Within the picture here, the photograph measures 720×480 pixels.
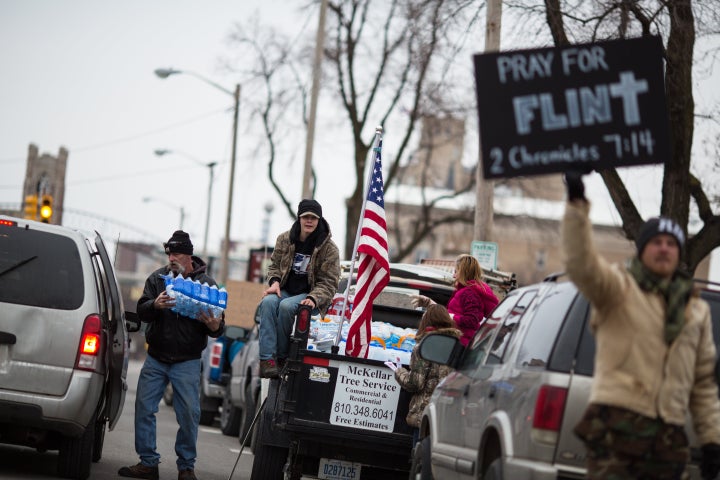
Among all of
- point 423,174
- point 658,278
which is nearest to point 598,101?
point 658,278

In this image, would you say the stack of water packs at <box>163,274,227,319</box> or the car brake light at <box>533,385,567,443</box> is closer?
the car brake light at <box>533,385,567,443</box>

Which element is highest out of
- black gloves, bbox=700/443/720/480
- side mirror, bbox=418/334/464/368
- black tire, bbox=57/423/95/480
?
side mirror, bbox=418/334/464/368

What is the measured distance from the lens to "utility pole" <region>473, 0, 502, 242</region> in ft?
59.3

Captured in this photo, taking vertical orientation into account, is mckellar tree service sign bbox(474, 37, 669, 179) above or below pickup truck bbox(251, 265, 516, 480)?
above

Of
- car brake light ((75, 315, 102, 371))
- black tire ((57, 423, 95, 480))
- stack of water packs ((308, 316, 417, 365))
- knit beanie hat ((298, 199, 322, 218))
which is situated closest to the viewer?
car brake light ((75, 315, 102, 371))

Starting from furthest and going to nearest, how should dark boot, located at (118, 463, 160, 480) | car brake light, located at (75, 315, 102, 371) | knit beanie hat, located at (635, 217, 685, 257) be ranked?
dark boot, located at (118, 463, 160, 480), car brake light, located at (75, 315, 102, 371), knit beanie hat, located at (635, 217, 685, 257)

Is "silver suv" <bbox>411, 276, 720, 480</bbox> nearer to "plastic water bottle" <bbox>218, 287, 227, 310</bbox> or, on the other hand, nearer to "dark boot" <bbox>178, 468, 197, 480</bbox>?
"plastic water bottle" <bbox>218, 287, 227, 310</bbox>

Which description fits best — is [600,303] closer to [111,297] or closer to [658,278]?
[658,278]

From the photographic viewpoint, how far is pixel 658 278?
5.79m

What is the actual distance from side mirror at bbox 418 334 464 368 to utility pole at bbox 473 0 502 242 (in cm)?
930

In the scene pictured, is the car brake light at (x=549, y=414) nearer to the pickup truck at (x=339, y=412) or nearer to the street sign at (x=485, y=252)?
the pickup truck at (x=339, y=412)

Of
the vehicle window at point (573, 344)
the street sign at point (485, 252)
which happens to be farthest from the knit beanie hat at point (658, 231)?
the street sign at point (485, 252)

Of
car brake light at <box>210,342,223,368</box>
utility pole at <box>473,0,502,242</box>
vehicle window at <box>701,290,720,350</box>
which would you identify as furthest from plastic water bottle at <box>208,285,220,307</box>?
car brake light at <box>210,342,223,368</box>

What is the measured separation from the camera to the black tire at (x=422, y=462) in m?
8.54
